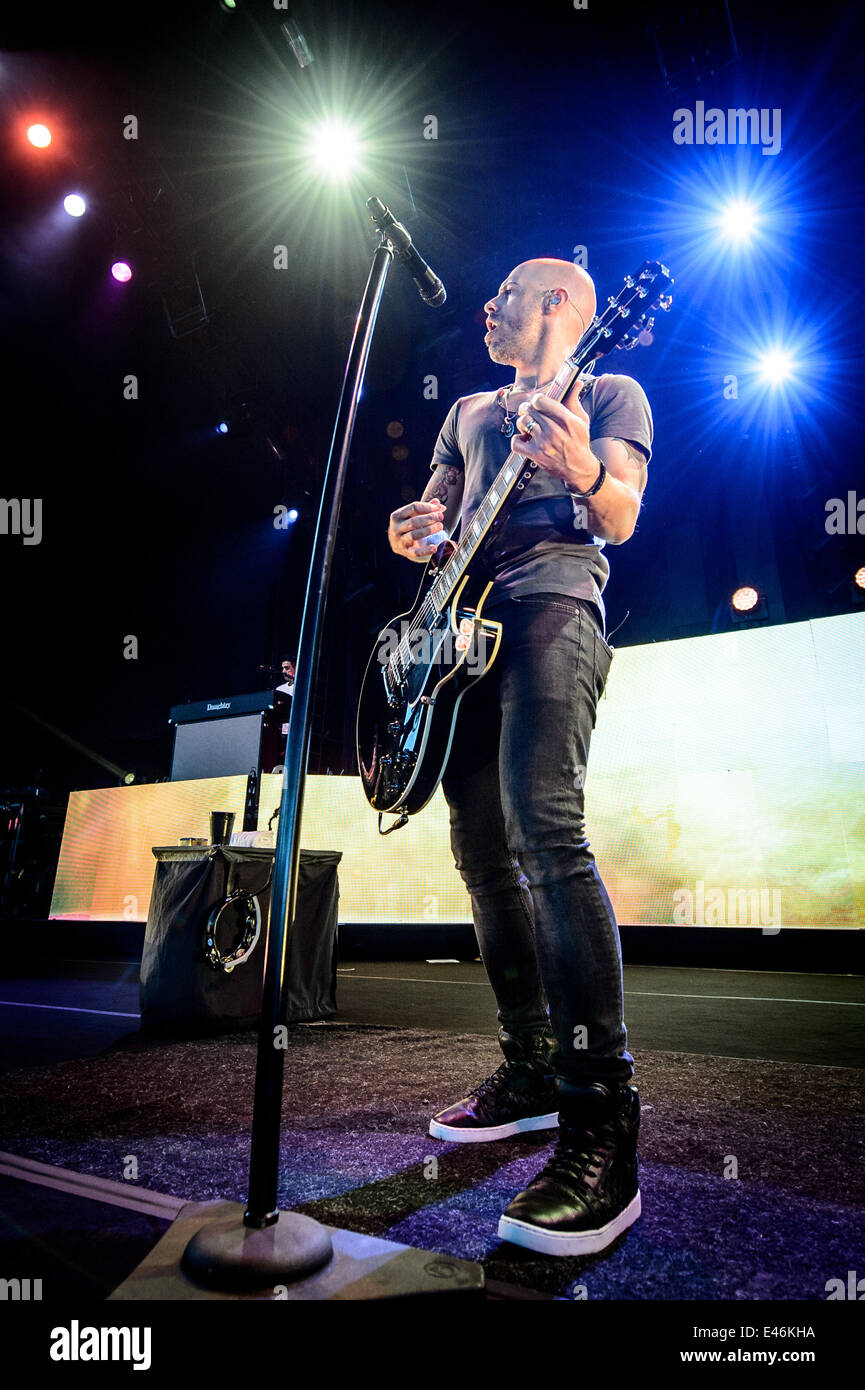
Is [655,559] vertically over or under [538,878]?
over

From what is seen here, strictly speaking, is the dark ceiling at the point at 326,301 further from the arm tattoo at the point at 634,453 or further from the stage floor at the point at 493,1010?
the arm tattoo at the point at 634,453

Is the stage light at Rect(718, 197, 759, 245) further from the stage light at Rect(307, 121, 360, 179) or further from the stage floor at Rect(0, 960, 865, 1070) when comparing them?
the stage floor at Rect(0, 960, 865, 1070)

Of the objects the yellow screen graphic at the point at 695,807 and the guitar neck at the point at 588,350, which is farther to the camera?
the yellow screen graphic at the point at 695,807

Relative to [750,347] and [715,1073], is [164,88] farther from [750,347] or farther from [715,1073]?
[715,1073]

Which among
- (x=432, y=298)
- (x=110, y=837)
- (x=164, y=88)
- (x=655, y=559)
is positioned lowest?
(x=110, y=837)

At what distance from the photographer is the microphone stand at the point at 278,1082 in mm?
769

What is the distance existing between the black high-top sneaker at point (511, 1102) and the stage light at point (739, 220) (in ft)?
18.8

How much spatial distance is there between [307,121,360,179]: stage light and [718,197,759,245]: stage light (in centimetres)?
270

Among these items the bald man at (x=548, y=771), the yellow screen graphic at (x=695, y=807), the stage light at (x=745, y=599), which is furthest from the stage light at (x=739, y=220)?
the bald man at (x=548, y=771)

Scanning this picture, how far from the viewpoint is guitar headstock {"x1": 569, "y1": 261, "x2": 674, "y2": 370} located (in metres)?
1.52

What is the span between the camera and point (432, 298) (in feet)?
5.12
